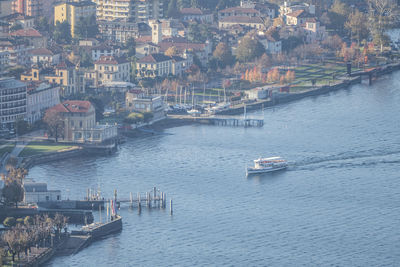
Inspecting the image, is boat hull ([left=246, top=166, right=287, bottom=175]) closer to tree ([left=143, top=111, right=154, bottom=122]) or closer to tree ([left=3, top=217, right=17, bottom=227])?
tree ([left=143, top=111, right=154, bottom=122])

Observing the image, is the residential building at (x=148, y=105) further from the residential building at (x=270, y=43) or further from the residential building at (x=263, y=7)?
the residential building at (x=263, y=7)

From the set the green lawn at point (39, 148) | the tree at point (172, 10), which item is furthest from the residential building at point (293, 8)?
the green lawn at point (39, 148)

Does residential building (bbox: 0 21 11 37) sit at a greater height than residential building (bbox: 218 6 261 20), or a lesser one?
lesser

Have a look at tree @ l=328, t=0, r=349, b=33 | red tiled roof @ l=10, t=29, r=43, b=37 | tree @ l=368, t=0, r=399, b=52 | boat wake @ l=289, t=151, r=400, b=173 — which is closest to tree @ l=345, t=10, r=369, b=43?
tree @ l=368, t=0, r=399, b=52

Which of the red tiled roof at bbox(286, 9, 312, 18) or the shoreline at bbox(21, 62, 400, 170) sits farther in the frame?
the red tiled roof at bbox(286, 9, 312, 18)

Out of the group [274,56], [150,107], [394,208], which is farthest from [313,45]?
[394,208]

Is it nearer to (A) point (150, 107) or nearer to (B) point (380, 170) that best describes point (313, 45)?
(A) point (150, 107)

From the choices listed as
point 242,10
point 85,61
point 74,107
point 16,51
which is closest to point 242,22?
point 242,10
